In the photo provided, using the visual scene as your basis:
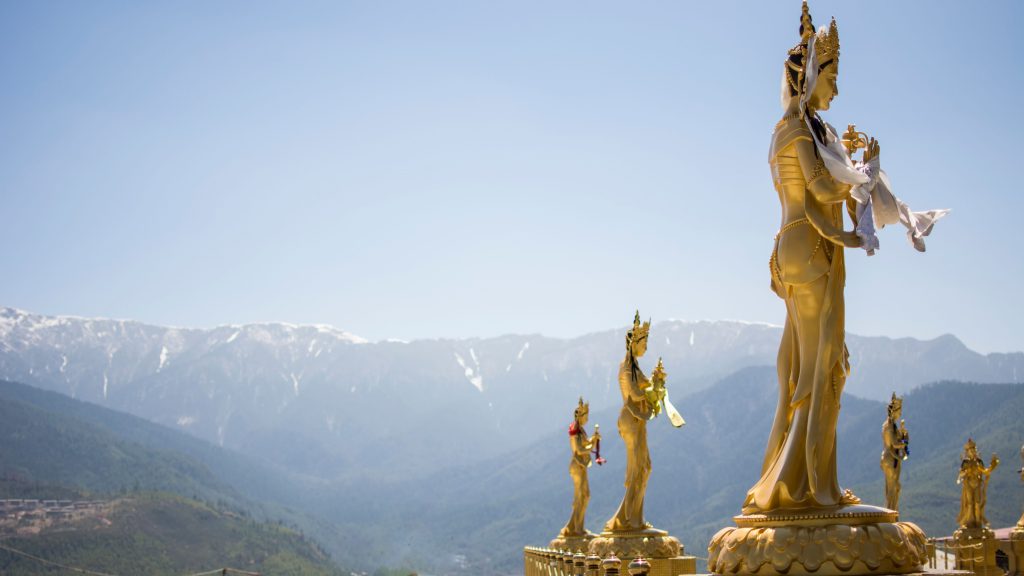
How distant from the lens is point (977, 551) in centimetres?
1503

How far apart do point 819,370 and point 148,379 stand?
193 meters

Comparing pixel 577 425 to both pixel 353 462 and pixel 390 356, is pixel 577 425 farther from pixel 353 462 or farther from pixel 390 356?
pixel 390 356

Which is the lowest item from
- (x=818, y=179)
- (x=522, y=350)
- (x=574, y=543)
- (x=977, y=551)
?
(x=574, y=543)

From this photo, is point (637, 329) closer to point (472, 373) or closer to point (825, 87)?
point (825, 87)

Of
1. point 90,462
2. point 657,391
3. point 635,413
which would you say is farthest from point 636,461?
point 90,462

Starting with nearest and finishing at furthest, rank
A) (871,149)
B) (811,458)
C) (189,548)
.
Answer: (811,458)
(871,149)
(189,548)

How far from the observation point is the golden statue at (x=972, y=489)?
20844mm

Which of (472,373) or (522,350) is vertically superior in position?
(522,350)

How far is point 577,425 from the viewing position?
A: 20891mm

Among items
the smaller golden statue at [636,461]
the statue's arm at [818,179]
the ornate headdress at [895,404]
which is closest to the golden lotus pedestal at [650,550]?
the smaller golden statue at [636,461]

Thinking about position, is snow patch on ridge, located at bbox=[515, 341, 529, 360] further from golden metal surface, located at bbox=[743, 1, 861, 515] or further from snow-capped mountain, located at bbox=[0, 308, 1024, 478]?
golden metal surface, located at bbox=[743, 1, 861, 515]

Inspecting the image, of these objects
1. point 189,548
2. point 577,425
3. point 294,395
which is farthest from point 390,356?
point 577,425

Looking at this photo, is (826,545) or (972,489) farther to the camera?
(972,489)

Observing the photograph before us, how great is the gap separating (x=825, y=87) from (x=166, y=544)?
58010 millimetres
